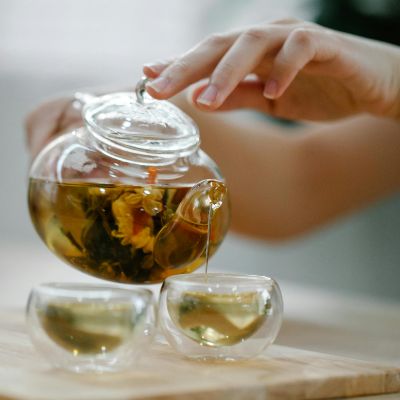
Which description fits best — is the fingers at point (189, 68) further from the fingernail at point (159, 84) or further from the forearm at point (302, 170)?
the forearm at point (302, 170)

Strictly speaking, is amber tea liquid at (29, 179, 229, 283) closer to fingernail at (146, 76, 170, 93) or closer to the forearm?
fingernail at (146, 76, 170, 93)

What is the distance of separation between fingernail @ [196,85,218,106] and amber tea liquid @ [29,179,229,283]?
0.30 ft

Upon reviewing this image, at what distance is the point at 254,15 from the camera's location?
2.06 m

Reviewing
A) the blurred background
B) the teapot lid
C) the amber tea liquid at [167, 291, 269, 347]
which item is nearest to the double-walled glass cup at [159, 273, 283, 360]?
the amber tea liquid at [167, 291, 269, 347]

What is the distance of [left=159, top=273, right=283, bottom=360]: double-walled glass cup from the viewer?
595 millimetres

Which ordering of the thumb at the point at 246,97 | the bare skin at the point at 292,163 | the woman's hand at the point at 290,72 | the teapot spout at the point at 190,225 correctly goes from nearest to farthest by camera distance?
the teapot spout at the point at 190,225 < the woman's hand at the point at 290,72 < the thumb at the point at 246,97 < the bare skin at the point at 292,163

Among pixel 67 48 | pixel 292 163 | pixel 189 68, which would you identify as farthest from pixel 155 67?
pixel 67 48

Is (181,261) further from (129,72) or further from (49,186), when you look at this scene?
(129,72)

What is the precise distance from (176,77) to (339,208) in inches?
30.7

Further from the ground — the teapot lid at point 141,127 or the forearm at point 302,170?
the teapot lid at point 141,127

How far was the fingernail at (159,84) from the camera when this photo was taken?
76cm

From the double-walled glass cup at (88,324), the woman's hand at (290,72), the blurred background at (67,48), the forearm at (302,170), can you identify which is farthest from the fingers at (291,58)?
the blurred background at (67,48)

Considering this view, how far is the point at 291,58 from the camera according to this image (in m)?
0.82

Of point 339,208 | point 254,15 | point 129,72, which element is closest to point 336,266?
point 339,208
